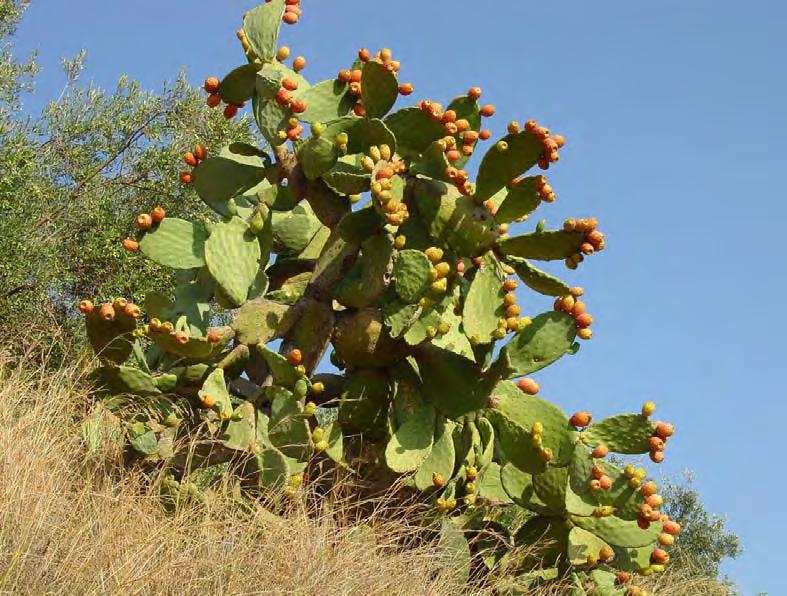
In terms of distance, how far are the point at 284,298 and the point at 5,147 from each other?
535cm

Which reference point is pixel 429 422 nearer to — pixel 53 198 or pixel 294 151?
pixel 294 151

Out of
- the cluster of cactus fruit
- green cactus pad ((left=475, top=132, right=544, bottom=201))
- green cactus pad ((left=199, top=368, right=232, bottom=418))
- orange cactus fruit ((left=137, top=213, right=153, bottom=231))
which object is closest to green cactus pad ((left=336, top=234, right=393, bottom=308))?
the cluster of cactus fruit

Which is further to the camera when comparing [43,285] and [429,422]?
[43,285]

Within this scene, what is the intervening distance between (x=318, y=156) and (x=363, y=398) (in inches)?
48.4

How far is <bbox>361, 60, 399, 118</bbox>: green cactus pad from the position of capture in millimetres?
5340

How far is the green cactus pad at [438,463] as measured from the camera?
5.25 meters

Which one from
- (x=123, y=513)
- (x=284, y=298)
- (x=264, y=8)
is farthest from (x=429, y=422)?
(x=264, y=8)

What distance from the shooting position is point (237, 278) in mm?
5363

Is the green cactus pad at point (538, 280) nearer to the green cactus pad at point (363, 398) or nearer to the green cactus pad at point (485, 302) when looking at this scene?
the green cactus pad at point (485, 302)

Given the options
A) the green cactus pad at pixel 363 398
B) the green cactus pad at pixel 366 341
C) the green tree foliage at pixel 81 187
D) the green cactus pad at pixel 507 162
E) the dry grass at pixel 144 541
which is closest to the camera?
the dry grass at pixel 144 541

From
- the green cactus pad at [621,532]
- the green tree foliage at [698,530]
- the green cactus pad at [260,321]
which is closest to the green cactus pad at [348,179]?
the green cactus pad at [260,321]

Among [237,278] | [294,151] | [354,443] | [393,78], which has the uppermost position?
[393,78]

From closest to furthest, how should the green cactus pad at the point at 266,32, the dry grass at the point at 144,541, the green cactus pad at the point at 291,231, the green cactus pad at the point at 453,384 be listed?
the dry grass at the point at 144,541, the green cactus pad at the point at 453,384, the green cactus pad at the point at 266,32, the green cactus pad at the point at 291,231

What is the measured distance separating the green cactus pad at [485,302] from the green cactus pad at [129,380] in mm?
1517
